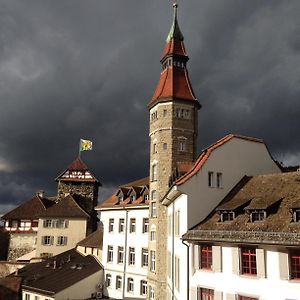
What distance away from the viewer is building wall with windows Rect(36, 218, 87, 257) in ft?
180

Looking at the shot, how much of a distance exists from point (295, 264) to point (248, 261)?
109 inches

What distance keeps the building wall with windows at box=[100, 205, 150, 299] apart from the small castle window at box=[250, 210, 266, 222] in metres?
20.5

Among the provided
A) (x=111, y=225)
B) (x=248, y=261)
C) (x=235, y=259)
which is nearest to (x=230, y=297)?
(x=235, y=259)

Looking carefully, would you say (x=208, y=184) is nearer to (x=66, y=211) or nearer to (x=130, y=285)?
(x=130, y=285)

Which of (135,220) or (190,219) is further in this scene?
(135,220)

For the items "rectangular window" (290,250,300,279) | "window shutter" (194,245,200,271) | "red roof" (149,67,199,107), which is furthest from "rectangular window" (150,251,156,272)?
"rectangular window" (290,250,300,279)

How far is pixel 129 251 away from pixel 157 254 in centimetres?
911

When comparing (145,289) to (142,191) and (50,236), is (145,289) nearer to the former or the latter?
(142,191)

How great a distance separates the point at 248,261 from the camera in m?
19.8

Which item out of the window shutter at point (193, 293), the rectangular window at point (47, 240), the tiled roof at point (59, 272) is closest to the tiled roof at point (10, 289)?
the tiled roof at point (59, 272)

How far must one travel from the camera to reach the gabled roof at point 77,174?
214 ft

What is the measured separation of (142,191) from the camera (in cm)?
4216

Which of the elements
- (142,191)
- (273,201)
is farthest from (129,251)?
(273,201)

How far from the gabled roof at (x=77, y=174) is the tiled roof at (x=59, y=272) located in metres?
16.2
